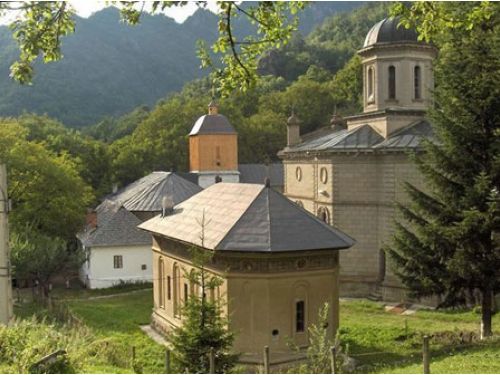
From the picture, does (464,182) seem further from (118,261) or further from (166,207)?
(118,261)

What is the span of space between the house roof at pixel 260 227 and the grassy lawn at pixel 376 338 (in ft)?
11.3

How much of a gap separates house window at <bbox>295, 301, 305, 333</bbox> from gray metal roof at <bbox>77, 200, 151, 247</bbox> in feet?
52.9

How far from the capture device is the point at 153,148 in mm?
57625

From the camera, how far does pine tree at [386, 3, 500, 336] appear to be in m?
17.2

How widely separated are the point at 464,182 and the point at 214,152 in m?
30.9

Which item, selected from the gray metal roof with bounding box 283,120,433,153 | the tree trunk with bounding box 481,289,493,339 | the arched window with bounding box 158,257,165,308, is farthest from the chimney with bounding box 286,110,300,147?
the tree trunk with bounding box 481,289,493,339

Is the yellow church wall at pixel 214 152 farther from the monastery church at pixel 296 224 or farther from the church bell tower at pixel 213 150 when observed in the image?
the monastery church at pixel 296 224

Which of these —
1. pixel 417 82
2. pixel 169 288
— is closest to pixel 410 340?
pixel 169 288

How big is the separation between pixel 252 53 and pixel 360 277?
61.3ft

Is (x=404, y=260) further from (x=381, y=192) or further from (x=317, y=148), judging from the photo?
(x=317, y=148)

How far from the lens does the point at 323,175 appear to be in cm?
2738

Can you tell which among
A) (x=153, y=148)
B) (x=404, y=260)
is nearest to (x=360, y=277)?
(x=404, y=260)

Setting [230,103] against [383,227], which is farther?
[230,103]

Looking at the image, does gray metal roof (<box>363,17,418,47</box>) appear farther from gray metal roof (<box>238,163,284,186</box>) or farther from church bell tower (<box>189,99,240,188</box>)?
gray metal roof (<box>238,163,284,186</box>)
